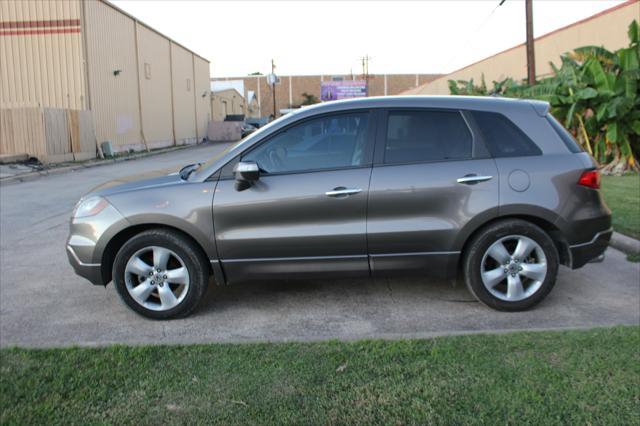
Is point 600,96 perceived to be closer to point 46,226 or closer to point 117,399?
point 46,226

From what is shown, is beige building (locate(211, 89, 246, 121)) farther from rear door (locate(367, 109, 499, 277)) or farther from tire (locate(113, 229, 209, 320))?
rear door (locate(367, 109, 499, 277))

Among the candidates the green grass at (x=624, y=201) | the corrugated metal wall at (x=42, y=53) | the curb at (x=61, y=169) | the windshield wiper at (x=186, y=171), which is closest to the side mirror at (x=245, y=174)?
the windshield wiper at (x=186, y=171)

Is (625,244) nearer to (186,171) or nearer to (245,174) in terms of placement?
(245,174)

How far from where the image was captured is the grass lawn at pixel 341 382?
9.82 feet

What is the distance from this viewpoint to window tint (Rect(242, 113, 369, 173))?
464cm

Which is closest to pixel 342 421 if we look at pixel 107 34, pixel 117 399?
pixel 117 399

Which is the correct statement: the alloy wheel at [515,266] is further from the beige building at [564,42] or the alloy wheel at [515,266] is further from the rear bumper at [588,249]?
the beige building at [564,42]

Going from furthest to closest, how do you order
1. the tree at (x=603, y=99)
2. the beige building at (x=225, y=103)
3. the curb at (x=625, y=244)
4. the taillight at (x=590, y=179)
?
the beige building at (x=225, y=103) → the tree at (x=603, y=99) → the curb at (x=625, y=244) → the taillight at (x=590, y=179)

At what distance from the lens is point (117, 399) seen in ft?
→ 10.5

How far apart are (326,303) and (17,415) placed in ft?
8.56

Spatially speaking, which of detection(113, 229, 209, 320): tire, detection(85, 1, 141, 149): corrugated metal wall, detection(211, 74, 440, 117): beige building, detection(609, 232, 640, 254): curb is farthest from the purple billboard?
detection(113, 229, 209, 320): tire

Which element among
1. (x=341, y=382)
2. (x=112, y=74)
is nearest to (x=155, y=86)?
(x=112, y=74)

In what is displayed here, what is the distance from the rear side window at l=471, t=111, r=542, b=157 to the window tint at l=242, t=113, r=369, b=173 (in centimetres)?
100

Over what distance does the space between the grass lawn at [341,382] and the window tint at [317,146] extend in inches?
60.3
